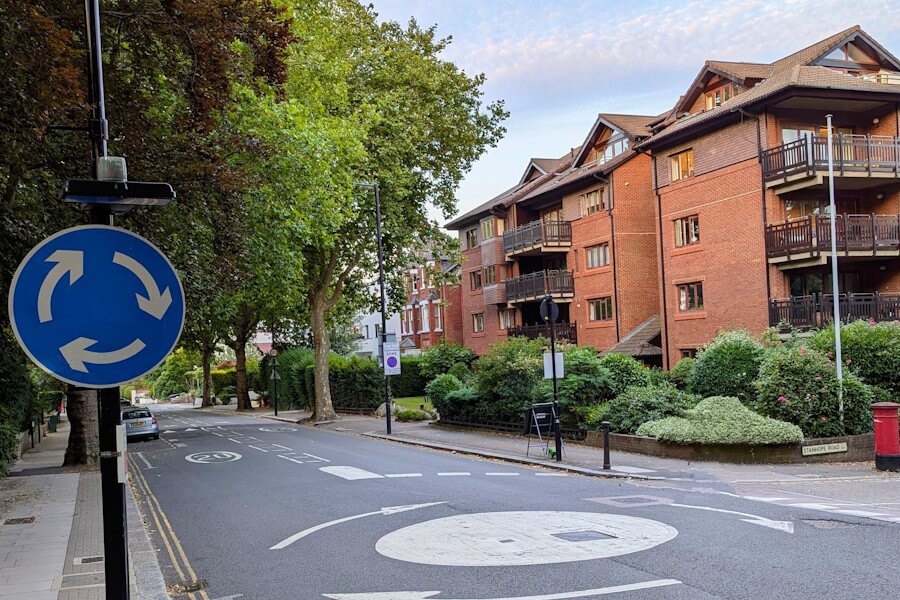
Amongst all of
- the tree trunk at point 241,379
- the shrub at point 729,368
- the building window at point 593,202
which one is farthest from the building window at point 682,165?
the tree trunk at point 241,379

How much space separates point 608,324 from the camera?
39719 mm

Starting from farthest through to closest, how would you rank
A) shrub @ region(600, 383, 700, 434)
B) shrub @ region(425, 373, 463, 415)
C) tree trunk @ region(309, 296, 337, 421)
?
1. tree trunk @ region(309, 296, 337, 421)
2. shrub @ region(425, 373, 463, 415)
3. shrub @ region(600, 383, 700, 434)

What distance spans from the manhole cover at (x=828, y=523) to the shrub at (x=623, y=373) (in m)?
12.4

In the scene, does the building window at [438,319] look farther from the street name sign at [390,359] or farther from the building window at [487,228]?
the street name sign at [390,359]

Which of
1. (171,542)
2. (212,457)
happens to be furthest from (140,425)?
(171,542)

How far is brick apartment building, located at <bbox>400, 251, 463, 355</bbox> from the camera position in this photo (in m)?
60.1

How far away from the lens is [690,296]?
33.5 m

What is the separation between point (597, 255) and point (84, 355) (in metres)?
38.2

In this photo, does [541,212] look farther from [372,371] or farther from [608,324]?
[372,371]

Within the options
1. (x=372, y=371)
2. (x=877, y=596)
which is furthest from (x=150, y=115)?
(x=372, y=371)

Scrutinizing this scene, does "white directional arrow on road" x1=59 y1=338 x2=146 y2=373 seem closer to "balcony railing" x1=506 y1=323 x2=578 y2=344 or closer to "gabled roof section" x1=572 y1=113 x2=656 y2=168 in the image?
"gabled roof section" x1=572 y1=113 x2=656 y2=168

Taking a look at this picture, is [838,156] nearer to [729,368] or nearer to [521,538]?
[729,368]

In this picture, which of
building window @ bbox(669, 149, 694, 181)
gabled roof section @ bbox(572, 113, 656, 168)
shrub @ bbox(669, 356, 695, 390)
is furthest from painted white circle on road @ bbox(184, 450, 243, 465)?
gabled roof section @ bbox(572, 113, 656, 168)

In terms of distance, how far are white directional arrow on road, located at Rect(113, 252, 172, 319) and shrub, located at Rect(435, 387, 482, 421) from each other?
2277 cm
